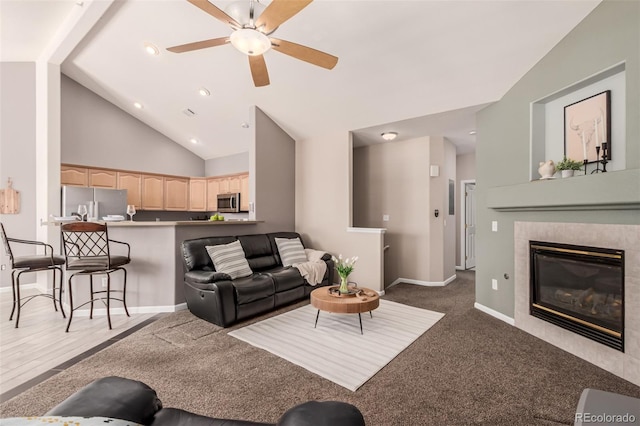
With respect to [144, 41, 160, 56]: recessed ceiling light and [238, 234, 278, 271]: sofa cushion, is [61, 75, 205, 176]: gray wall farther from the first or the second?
[238, 234, 278, 271]: sofa cushion

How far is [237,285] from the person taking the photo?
3.44 metres

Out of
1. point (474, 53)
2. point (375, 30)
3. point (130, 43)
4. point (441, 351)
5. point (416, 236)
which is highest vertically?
point (130, 43)

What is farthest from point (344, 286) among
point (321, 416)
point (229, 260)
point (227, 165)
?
point (227, 165)

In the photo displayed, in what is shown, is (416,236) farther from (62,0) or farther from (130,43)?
(62,0)

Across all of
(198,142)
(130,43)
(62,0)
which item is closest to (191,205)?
(198,142)

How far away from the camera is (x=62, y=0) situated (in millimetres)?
3709

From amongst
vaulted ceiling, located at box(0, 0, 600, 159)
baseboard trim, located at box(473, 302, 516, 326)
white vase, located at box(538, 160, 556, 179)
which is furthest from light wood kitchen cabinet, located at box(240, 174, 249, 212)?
white vase, located at box(538, 160, 556, 179)

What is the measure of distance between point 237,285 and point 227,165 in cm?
473

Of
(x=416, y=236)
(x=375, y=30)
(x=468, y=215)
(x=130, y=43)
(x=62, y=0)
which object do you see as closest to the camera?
(x=375, y=30)

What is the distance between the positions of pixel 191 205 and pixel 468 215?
6.78 metres

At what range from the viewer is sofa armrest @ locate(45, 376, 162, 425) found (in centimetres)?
100

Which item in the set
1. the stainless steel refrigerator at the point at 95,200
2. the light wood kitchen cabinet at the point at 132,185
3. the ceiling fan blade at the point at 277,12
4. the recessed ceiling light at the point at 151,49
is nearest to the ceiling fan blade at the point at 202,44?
the ceiling fan blade at the point at 277,12

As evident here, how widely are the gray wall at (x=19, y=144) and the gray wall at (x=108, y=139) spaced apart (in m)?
0.56

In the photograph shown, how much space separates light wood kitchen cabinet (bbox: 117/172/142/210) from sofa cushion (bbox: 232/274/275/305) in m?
4.34
